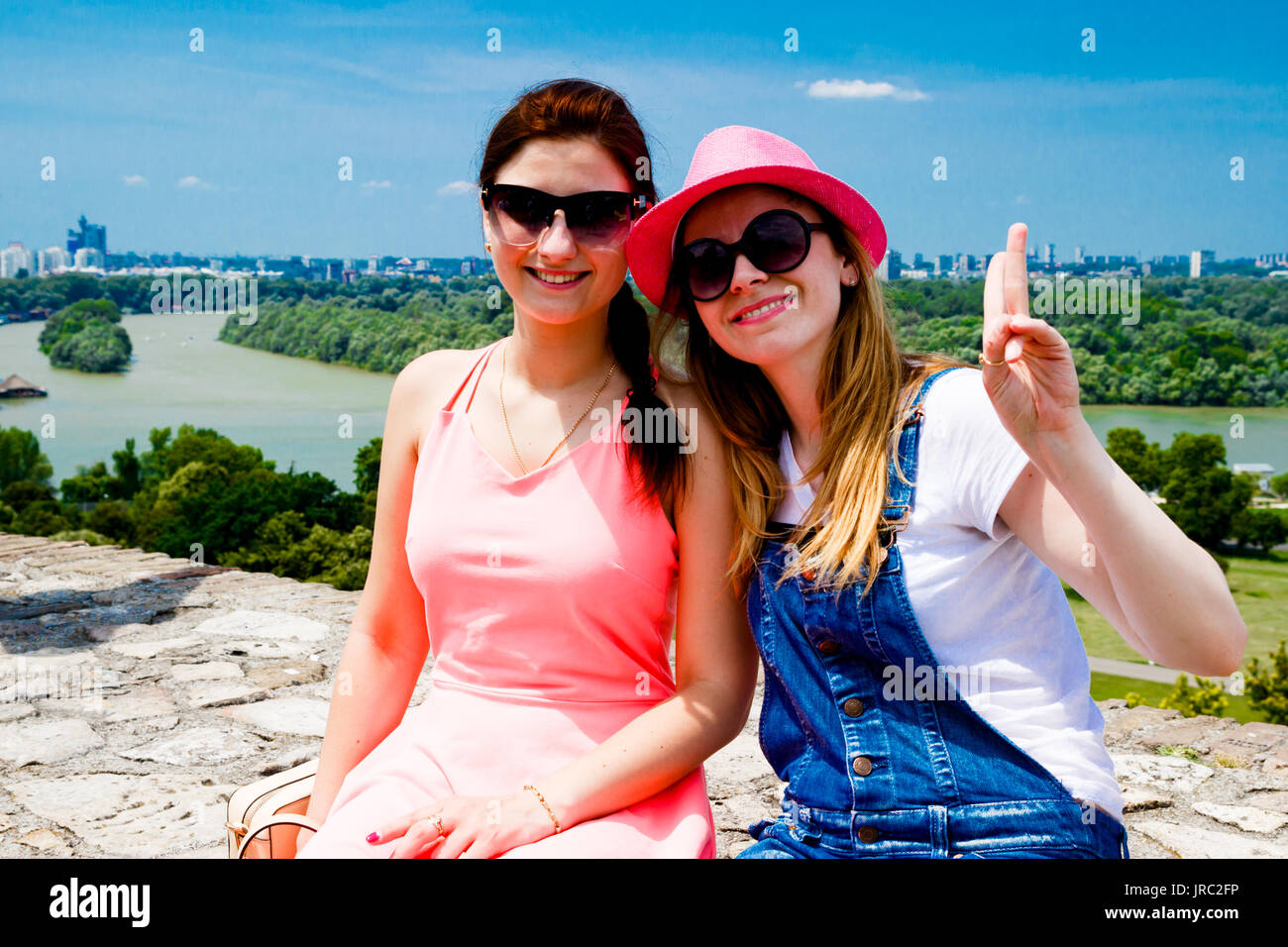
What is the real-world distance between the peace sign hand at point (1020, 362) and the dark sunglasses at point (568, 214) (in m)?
0.83

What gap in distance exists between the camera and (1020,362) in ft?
4.90

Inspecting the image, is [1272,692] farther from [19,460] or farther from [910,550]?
[19,460]

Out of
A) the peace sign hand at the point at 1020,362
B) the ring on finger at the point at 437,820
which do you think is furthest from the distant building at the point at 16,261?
the peace sign hand at the point at 1020,362

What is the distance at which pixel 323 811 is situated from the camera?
2.08 metres

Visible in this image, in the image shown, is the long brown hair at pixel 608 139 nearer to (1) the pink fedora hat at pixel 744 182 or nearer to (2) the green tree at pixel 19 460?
(1) the pink fedora hat at pixel 744 182

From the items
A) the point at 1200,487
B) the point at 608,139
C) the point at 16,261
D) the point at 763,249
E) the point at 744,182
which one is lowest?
the point at 1200,487

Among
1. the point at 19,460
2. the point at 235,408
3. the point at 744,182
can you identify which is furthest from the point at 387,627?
the point at 235,408

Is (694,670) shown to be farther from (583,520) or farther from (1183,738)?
(1183,738)

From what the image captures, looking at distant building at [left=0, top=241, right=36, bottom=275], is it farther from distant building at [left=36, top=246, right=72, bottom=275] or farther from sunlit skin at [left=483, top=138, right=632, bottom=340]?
sunlit skin at [left=483, top=138, right=632, bottom=340]

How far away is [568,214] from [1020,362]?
96cm

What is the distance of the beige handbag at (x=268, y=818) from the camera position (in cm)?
197
